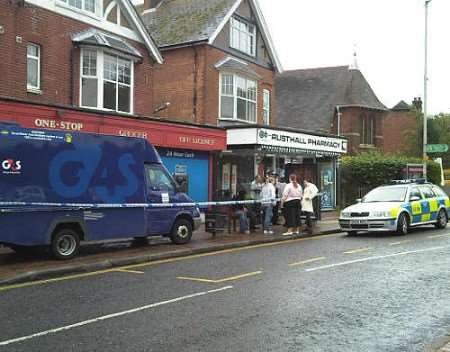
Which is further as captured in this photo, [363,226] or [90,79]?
[90,79]

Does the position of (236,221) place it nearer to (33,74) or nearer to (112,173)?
(112,173)

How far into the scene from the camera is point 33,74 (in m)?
18.2

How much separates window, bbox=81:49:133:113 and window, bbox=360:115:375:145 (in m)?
31.3

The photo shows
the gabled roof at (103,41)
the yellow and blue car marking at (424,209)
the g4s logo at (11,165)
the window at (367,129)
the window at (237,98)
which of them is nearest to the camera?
the g4s logo at (11,165)

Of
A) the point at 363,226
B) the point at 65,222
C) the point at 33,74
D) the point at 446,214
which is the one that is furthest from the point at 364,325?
the point at 33,74

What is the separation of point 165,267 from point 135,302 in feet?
10.3

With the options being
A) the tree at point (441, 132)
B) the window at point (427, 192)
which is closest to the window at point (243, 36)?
the window at point (427, 192)

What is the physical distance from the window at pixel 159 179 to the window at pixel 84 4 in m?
9.09

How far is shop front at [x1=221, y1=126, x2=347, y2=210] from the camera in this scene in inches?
885

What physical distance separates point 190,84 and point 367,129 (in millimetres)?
26925

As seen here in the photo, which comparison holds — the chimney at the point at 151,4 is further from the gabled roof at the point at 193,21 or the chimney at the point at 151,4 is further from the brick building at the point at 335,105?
the brick building at the point at 335,105

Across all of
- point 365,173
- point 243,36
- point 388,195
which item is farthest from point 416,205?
point 243,36

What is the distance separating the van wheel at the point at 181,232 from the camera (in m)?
13.5

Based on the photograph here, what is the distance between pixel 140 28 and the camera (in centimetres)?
2188
